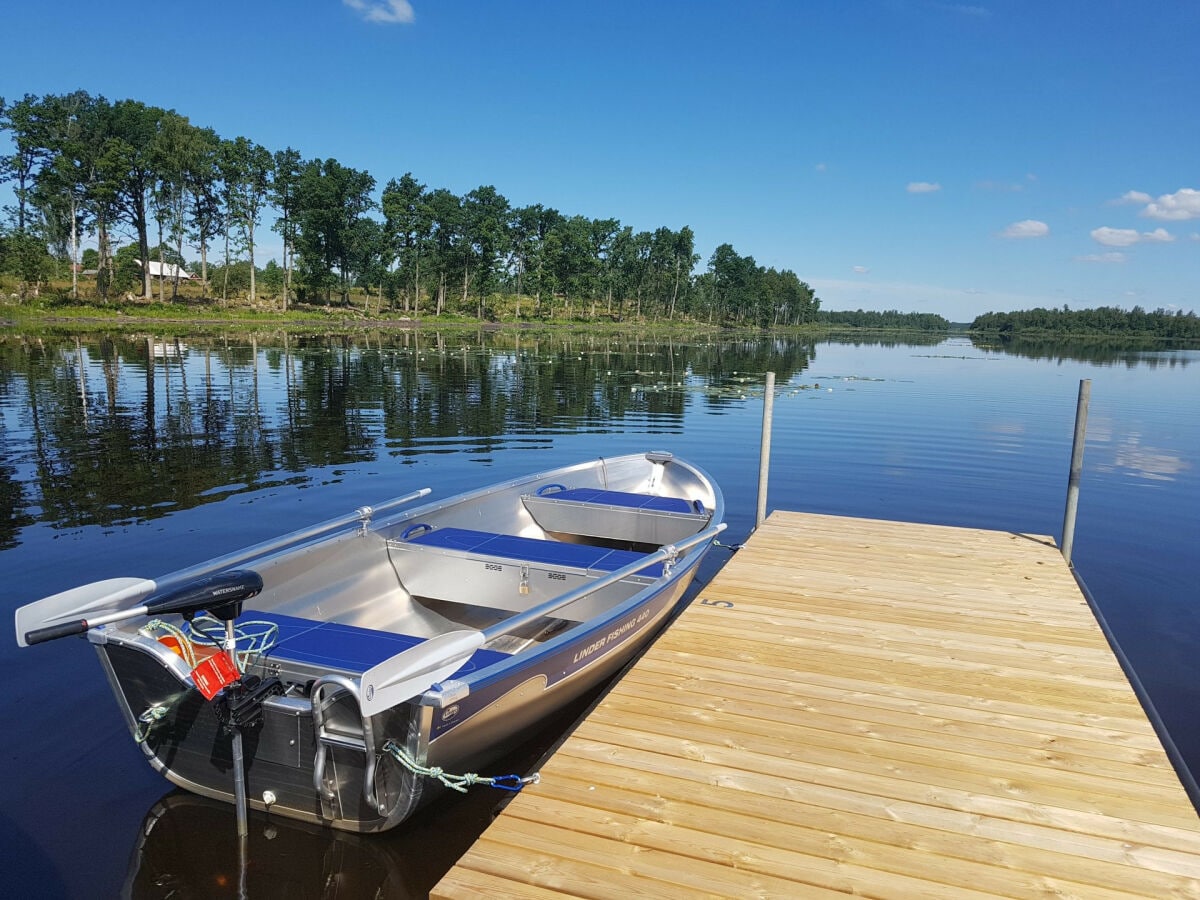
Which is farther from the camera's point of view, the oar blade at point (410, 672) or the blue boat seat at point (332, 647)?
the blue boat seat at point (332, 647)

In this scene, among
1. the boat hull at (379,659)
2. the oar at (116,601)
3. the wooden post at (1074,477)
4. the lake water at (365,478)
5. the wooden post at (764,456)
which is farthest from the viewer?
the wooden post at (764,456)

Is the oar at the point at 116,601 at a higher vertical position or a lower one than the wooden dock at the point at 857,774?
higher

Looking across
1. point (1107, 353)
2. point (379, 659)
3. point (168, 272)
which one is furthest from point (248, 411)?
point (1107, 353)

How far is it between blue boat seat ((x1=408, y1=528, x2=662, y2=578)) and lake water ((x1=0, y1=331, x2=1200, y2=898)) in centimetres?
Result: 125

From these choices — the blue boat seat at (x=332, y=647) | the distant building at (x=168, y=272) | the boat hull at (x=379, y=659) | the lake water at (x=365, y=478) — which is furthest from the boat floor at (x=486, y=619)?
the distant building at (x=168, y=272)

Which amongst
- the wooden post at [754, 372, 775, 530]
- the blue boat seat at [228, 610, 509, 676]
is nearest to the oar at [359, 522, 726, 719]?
the blue boat seat at [228, 610, 509, 676]

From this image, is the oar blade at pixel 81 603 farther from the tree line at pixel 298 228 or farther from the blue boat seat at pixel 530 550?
the tree line at pixel 298 228

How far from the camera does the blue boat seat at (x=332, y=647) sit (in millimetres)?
3750

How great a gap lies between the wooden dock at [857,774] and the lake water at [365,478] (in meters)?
1.31

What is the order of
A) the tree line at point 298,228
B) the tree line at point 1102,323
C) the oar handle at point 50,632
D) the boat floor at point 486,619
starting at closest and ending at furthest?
the oar handle at point 50,632 < the boat floor at point 486,619 < the tree line at point 298,228 < the tree line at point 1102,323

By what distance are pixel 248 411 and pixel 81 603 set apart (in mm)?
14885

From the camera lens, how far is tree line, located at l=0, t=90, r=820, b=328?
53281mm

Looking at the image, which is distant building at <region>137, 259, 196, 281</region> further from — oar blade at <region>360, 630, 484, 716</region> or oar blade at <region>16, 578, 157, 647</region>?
oar blade at <region>360, 630, 484, 716</region>

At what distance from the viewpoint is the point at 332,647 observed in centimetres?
402
